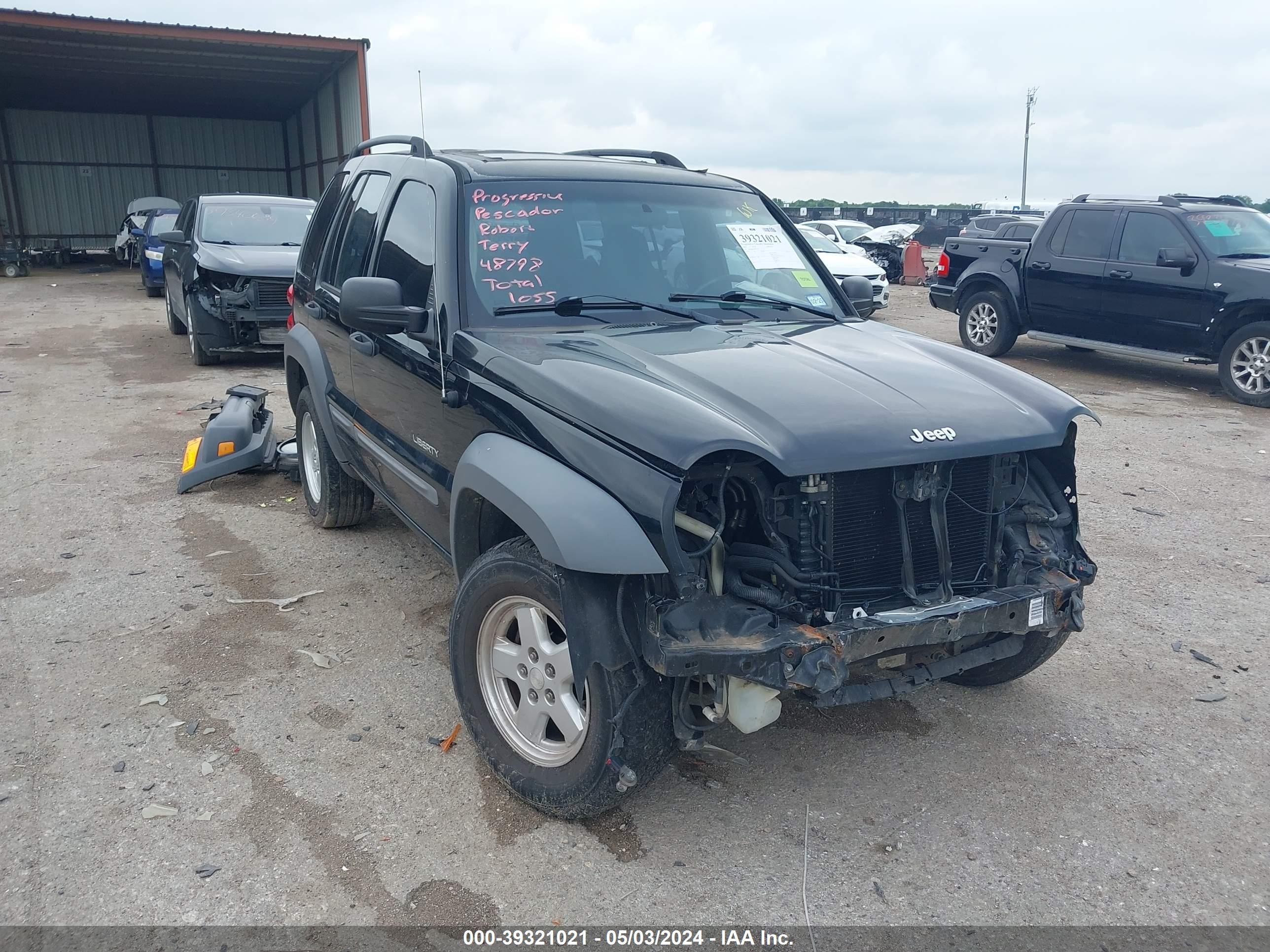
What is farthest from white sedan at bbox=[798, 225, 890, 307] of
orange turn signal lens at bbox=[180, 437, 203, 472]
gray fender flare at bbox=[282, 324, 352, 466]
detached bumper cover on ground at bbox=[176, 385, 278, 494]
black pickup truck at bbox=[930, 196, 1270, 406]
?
gray fender flare at bbox=[282, 324, 352, 466]

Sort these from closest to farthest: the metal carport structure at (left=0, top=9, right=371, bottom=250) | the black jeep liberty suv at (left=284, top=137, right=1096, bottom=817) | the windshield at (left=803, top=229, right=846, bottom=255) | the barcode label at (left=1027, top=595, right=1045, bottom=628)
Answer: the black jeep liberty suv at (left=284, top=137, right=1096, bottom=817) < the barcode label at (left=1027, top=595, right=1045, bottom=628) < the windshield at (left=803, top=229, right=846, bottom=255) < the metal carport structure at (left=0, top=9, right=371, bottom=250)

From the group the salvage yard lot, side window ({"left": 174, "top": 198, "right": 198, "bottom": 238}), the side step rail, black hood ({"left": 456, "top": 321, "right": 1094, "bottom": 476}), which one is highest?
side window ({"left": 174, "top": 198, "right": 198, "bottom": 238})

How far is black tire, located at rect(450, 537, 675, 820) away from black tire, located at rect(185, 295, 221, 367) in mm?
8529

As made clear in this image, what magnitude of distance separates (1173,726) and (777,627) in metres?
2.01

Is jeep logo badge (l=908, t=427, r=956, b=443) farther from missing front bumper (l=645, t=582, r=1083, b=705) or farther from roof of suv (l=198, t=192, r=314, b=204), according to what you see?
roof of suv (l=198, t=192, r=314, b=204)

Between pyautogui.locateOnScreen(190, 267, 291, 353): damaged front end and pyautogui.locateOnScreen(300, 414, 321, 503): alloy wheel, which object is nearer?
pyautogui.locateOnScreen(300, 414, 321, 503): alloy wheel

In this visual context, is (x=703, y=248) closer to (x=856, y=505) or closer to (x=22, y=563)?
(x=856, y=505)

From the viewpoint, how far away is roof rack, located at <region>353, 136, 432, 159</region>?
13.7ft

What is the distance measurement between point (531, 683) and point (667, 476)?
2.91 feet

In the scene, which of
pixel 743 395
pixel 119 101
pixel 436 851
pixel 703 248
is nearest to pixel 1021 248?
pixel 703 248

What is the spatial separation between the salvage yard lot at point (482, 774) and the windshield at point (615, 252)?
1602 mm

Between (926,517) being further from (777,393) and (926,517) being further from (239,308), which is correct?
(239,308)

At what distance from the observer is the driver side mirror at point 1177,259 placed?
32.0ft

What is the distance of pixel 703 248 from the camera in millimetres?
4012
